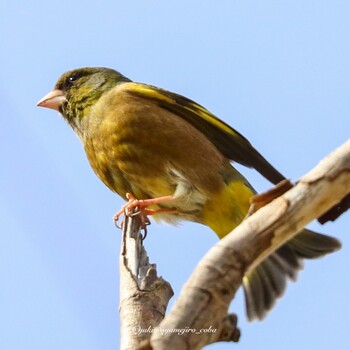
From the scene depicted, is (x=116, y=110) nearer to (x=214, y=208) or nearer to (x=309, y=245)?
(x=214, y=208)

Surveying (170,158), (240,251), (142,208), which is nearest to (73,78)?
(170,158)

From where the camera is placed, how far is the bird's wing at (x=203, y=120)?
19.4ft

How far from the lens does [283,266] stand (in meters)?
4.95

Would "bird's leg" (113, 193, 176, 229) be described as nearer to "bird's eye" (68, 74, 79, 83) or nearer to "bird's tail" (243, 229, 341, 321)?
"bird's tail" (243, 229, 341, 321)

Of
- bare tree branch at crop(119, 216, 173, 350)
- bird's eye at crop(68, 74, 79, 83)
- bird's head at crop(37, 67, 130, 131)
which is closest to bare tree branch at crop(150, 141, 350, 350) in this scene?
bare tree branch at crop(119, 216, 173, 350)

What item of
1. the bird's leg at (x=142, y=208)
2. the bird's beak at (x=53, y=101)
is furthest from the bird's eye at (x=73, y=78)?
the bird's leg at (x=142, y=208)

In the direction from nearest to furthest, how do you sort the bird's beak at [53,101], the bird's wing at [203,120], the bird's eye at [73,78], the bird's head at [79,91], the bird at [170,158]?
1. the bird at [170,158]
2. the bird's wing at [203,120]
3. the bird's head at [79,91]
4. the bird's beak at [53,101]
5. the bird's eye at [73,78]

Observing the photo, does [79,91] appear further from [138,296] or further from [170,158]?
[138,296]

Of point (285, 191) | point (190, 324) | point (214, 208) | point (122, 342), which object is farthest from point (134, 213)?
point (190, 324)

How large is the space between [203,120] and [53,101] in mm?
1382

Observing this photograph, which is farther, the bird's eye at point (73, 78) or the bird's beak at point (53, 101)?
the bird's eye at point (73, 78)

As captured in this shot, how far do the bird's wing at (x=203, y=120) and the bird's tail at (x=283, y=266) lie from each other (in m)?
1.03

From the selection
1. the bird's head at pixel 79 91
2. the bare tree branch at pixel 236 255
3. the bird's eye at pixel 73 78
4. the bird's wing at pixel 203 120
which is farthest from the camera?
the bird's eye at pixel 73 78

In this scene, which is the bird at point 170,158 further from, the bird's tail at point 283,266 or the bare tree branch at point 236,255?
the bare tree branch at point 236,255
